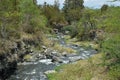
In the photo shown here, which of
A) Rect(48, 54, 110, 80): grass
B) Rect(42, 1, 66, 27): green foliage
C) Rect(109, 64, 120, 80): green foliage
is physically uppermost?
Rect(42, 1, 66, 27): green foliage

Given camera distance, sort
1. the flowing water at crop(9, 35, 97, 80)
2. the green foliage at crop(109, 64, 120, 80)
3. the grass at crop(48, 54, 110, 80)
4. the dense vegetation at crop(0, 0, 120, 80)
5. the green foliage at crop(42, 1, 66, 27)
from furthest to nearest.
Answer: the green foliage at crop(42, 1, 66, 27) → the flowing water at crop(9, 35, 97, 80) → the grass at crop(48, 54, 110, 80) → the dense vegetation at crop(0, 0, 120, 80) → the green foliage at crop(109, 64, 120, 80)

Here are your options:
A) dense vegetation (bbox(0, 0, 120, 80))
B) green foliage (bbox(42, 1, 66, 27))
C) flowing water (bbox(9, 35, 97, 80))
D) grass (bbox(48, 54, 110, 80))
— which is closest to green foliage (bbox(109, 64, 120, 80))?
dense vegetation (bbox(0, 0, 120, 80))

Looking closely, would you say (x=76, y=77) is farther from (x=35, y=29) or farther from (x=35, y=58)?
(x=35, y=29)

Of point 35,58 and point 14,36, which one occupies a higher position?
point 14,36

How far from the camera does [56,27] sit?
355 ft

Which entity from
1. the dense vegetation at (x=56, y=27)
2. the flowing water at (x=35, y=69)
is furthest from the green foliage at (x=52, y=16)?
the flowing water at (x=35, y=69)

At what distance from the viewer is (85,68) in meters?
33.8

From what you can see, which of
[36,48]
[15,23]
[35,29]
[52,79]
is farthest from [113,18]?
[35,29]

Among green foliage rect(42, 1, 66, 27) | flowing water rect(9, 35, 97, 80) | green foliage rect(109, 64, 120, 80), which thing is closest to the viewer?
green foliage rect(109, 64, 120, 80)

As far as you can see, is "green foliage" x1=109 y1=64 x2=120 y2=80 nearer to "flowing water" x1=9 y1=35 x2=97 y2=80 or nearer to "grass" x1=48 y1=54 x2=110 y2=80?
"grass" x1=48 y1=54 x2=110 y2=80

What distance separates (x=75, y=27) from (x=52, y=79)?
53.0 meters

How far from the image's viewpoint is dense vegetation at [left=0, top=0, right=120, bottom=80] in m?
28.2

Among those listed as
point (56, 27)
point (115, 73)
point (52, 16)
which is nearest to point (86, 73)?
point (115, 73)

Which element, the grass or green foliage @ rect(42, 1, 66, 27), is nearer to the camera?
the grass
